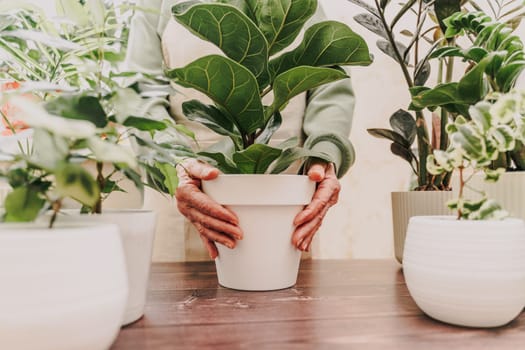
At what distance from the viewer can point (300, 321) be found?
0.53m

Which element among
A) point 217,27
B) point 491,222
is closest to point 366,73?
point 217,27

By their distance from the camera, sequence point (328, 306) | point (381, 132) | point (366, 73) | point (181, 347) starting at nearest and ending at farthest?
point (181, 347) < point (328, 306) < point (381, 132) < point (366, 73)

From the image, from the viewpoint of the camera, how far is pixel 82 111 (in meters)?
0.40

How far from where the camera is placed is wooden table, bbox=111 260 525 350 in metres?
0.46

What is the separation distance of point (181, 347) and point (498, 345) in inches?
13.2

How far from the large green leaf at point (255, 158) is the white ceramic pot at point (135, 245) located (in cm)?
19

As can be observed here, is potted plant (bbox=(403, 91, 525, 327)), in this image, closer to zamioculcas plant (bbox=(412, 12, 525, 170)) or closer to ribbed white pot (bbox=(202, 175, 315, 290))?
zamioculcas plant (bbox=(412, 12, 525, 170))

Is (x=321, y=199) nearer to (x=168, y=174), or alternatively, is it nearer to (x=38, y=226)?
(x=168, y=174)

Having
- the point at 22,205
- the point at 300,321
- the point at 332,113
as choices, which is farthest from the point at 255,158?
the point at 332,113

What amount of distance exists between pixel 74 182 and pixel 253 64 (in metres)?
0.40

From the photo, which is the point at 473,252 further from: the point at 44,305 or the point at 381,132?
the point at 381,132

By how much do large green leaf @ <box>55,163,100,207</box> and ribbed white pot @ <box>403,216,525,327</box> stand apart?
38cm

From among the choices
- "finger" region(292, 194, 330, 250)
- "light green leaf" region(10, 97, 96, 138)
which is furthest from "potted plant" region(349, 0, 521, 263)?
"light green leaf" region(10, 97, 96, 138)

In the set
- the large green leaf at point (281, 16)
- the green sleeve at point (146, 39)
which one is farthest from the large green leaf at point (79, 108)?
the green sleeve at point (146, 39)
